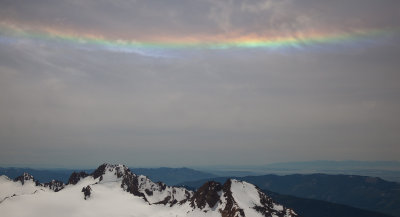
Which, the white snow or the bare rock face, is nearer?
the bare rock face

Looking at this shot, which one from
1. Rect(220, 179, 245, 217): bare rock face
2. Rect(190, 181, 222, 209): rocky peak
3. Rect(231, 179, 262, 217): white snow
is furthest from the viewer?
Rect(190, 181, 222, 209): rocky peak

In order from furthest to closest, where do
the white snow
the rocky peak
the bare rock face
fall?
the rocky peak
the white snow
the bare rock face

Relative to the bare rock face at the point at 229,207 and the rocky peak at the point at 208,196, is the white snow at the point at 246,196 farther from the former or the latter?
the rocky peak at the point at 208,196

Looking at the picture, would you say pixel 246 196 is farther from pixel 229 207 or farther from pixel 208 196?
pixel 208 196

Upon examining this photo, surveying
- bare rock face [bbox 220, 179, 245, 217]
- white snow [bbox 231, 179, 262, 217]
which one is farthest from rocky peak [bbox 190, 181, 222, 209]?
white snow [bbox 231, 179, 262, 217]

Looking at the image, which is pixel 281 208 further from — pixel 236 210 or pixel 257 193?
pixel 236 210

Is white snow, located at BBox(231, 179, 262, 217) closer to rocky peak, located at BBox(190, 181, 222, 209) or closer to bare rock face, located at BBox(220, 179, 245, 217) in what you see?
bare rock face, located at BBox(220, 179, 245, 217)

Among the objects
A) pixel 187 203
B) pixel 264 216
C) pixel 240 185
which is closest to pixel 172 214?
pixel 187 203

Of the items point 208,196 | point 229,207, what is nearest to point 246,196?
point 229,207
